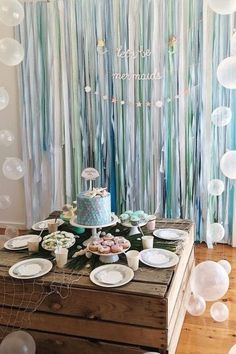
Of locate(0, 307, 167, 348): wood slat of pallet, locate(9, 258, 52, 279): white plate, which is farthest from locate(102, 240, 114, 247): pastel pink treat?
locate(0, 307, 167, 348): wood slat of pallet

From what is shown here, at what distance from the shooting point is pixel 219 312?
235 centimetres

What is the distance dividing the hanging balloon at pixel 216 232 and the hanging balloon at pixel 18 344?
5.62 ft

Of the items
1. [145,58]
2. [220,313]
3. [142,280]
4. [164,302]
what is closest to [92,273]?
[142,280]

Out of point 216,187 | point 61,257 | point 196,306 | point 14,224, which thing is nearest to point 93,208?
point 61,257

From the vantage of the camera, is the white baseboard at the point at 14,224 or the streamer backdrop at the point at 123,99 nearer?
the streamer backdrop at the point at 123,99

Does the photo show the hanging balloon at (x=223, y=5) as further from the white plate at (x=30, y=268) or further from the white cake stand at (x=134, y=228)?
the white plate at (x=30, y=268)

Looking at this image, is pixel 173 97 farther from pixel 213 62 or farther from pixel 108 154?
pixel 108 154

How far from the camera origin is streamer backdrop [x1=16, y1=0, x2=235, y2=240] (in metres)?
3.31

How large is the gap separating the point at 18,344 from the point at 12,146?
2.37 meters

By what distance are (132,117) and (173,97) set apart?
14.9 inches

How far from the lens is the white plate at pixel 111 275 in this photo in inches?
73.6

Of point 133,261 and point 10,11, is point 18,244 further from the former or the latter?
point 10,11

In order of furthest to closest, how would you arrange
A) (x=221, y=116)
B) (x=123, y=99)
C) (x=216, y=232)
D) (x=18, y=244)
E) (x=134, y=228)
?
(x=123, y=99) < (x=216, y=232) < (x=221, y=116) < (x=134, y=228) < (x=18, y=244)

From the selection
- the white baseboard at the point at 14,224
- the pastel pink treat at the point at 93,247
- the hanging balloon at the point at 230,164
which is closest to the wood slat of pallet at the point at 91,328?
the pastel pink treat at the point at 93,247
